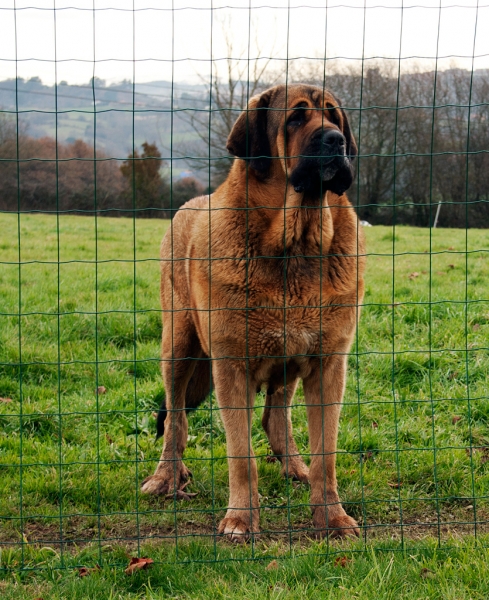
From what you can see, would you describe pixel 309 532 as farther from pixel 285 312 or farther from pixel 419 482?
pixel 285 312

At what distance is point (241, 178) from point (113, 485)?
180 cm

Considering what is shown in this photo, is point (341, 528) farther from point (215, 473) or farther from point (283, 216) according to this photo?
point (283, 216)

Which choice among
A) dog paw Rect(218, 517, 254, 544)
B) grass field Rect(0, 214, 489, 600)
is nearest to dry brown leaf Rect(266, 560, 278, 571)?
grass field Rect(0, 214, 489, 600)

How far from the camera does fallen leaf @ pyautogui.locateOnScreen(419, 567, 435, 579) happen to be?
2793 millimetres

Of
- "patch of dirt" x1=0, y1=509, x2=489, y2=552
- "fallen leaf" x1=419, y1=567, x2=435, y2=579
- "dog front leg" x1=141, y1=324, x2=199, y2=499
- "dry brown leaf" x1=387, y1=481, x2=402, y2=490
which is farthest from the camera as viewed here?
"dog front leg" x1=141, y1=324, x2=199, y2=499

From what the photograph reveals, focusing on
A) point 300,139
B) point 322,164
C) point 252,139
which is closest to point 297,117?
point 300,139

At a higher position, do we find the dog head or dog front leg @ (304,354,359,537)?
the dog head

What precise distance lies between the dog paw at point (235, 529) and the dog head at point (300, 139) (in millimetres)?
1653

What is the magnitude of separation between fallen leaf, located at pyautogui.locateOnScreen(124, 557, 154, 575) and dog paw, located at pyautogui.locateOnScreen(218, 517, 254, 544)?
0.48 m

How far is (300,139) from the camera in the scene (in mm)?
3395

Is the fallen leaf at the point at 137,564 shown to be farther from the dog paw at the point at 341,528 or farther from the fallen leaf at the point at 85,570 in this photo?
the dog paw at the point at 341,528

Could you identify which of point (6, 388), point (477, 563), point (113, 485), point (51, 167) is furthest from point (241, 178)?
point (51, 167)

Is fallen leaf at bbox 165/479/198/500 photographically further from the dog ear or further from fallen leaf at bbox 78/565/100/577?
the dog ear

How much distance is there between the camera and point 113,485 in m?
3.80
